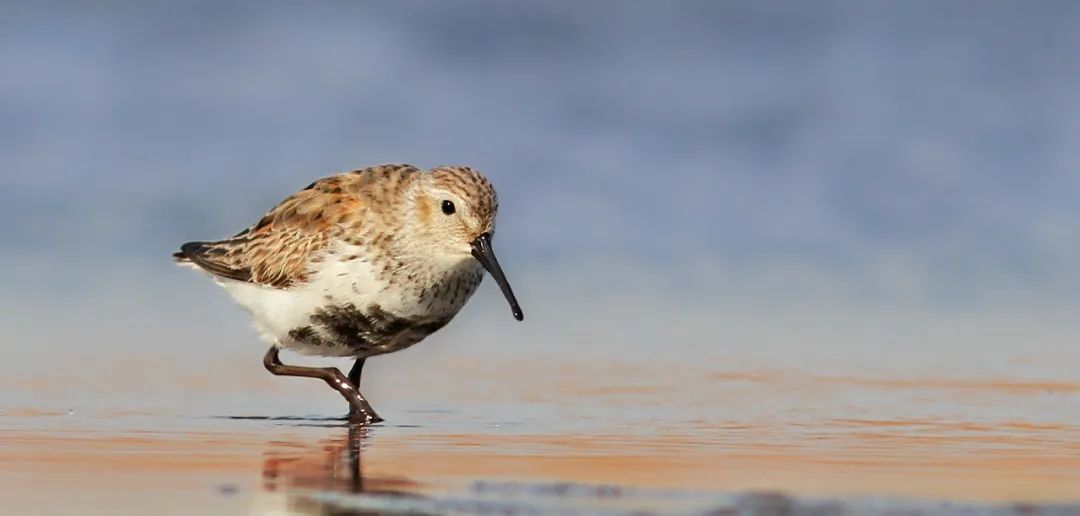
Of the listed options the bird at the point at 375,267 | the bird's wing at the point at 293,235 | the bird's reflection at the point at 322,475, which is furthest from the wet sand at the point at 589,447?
the bird's wing at the point at 293,235

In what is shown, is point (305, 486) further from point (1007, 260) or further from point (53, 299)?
point (1007, 260)

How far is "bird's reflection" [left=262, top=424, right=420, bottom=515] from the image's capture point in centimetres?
530

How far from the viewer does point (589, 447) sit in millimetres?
6684

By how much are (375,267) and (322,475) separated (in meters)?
2.30

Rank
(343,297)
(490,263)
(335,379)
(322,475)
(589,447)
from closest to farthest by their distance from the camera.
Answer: (322,475) → (589,447) → (490,263) → (343,297) → (335,379)

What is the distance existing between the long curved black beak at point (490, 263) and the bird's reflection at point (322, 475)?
1.17m

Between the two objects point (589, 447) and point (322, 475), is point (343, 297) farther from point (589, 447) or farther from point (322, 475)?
point (322, 475)

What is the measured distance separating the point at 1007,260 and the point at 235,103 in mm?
5869

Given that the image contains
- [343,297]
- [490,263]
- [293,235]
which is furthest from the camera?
[293,235]

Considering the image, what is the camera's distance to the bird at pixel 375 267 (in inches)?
317

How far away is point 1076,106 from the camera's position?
44.3 feet

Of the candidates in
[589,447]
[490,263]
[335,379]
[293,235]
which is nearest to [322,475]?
[589,447]

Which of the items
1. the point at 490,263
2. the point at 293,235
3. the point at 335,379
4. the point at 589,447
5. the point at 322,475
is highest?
the point at 293,235

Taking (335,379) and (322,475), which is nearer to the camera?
(322,475)
